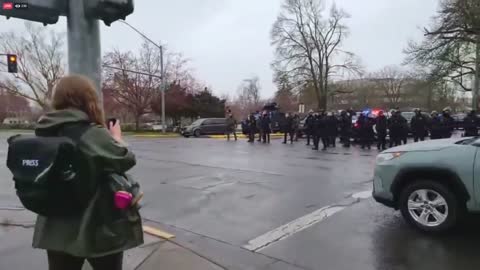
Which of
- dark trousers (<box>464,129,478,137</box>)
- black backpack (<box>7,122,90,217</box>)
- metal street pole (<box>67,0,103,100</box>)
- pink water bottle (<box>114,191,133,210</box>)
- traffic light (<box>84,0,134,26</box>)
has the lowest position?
dark trousers (<box>464,129,478,137</box>)

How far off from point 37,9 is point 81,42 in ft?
2.31

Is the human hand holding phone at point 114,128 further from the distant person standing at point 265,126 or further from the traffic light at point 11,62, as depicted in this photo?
the traffic light at point 11,62

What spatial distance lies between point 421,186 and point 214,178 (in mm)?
5464

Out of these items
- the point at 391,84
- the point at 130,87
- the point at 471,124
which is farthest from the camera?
the point at 391,84

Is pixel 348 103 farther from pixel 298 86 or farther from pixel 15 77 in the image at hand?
pixel 15 77

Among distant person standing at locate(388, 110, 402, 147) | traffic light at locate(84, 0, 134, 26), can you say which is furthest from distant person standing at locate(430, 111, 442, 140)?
traffic light at locate(84, 0, 134, 26)

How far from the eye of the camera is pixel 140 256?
438 centimetres

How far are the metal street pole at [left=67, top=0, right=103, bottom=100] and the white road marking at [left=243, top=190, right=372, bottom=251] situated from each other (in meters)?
2.61

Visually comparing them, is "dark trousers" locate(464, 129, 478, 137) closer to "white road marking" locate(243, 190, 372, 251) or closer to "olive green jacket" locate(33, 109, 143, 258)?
"white road marking" locate(243, 190, 372, 251)

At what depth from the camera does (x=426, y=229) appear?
5230 mm

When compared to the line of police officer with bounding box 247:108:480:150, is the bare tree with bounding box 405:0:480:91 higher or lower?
higher

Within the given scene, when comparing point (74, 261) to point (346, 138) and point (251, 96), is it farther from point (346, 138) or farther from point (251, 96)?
point (251, 96)

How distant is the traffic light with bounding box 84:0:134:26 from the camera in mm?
3787

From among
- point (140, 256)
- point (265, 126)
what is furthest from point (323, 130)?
point (140, 256)
